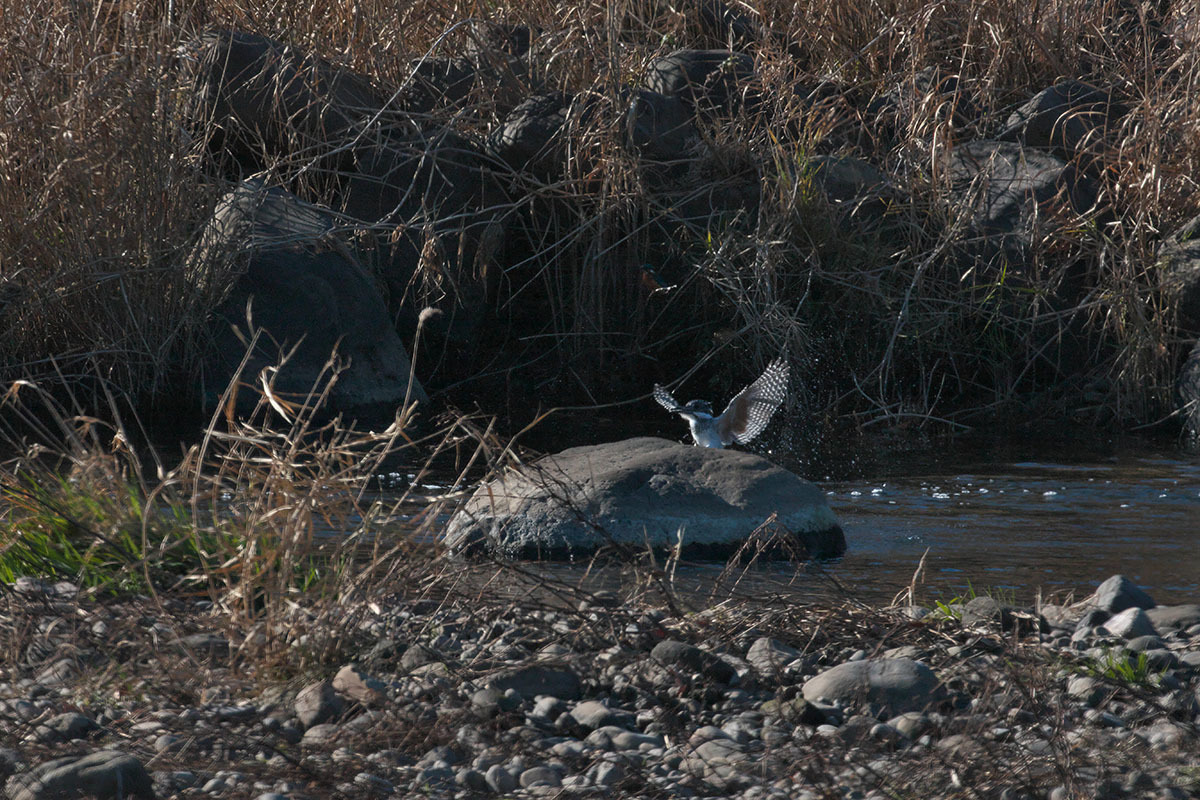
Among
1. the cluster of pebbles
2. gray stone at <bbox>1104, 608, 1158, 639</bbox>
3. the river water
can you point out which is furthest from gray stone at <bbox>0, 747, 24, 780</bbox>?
gray stone at <bbox>1104, 608, 1158, 639</bbox>

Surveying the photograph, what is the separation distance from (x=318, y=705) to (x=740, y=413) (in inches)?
138

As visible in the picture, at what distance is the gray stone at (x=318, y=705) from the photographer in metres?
3.01

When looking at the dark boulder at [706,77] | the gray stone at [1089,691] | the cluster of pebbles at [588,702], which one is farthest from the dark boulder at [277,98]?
the gray stone at [1089,691]

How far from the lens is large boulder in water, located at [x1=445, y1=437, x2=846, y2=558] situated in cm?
507

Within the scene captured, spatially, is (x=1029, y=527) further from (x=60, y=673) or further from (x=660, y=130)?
(x=660, y=130)

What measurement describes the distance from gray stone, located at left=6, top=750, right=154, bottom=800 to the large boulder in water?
7.59ft

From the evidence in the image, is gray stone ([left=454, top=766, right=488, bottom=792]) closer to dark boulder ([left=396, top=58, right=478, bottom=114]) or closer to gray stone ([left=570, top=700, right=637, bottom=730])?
gray stone ([left=570, top=700, right=637, bottom=730])

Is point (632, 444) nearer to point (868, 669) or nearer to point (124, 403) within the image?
point (868, 669)

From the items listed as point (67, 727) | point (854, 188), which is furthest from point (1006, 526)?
point (67, 727)

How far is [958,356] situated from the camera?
8531mm

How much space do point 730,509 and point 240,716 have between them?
8.34 feet

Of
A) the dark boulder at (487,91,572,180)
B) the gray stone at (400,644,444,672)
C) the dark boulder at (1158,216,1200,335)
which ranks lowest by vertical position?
the gray stone at (400,644,444,672)

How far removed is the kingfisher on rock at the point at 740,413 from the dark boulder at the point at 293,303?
2171mm

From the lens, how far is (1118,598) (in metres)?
4.21
